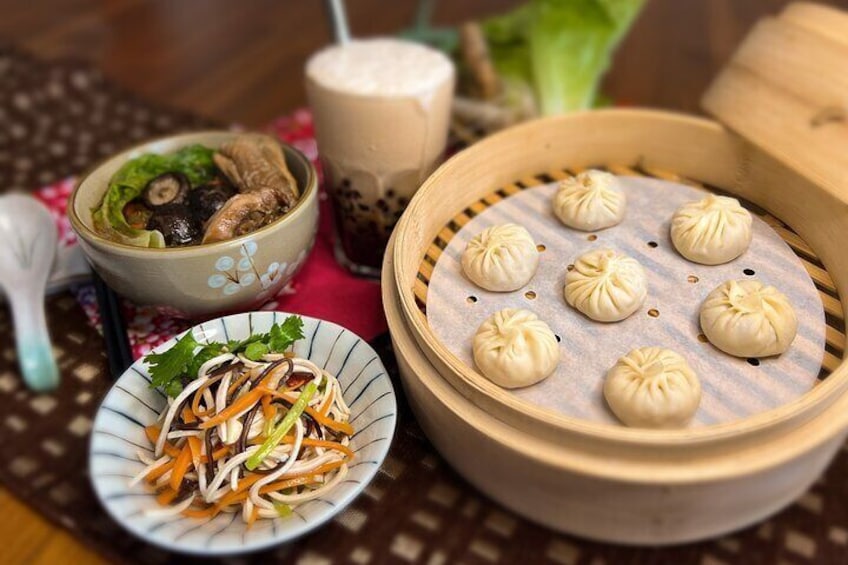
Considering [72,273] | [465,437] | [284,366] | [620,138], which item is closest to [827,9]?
[620,138]

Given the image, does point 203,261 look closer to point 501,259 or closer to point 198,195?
point 198,195

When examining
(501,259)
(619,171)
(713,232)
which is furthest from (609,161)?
(501,259)

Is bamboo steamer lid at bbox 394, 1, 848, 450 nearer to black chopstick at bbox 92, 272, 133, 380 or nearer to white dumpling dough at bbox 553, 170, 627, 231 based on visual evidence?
white dumpling dough at bbox 553, 170, 627, 231

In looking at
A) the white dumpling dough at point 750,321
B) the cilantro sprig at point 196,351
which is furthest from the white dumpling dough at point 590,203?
the cilantro sprig at point 196,351

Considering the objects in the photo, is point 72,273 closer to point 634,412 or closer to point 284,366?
point 284,366

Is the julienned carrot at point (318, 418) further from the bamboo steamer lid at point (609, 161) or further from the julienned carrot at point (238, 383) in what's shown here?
the bamboo steamer lid at point (609, 161)
